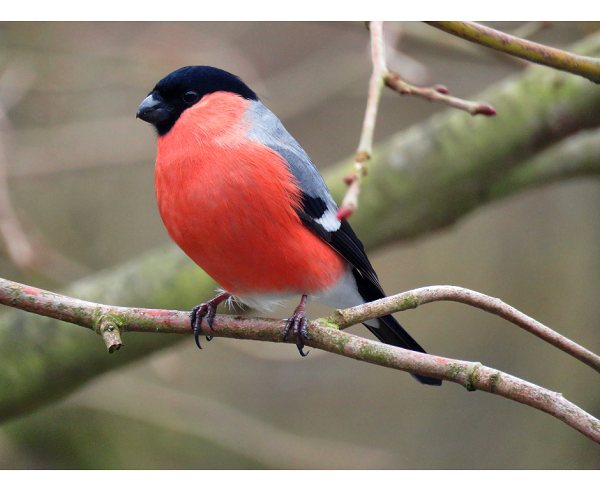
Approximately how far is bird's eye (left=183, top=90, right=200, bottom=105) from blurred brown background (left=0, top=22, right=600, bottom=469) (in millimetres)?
984

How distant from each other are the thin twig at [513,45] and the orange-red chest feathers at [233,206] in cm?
64

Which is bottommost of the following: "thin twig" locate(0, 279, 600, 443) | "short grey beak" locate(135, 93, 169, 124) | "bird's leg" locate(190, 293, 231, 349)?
"thin twig" locate(0, 279, 600, 443)

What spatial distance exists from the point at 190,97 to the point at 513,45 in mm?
994

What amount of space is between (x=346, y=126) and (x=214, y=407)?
1951 millimetres

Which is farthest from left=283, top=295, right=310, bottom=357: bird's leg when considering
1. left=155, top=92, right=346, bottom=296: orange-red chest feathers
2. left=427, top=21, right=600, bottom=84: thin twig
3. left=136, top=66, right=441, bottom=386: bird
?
left=427, top=21, right=600, bottom=84: thin twig

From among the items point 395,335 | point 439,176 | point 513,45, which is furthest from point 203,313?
point 439,176

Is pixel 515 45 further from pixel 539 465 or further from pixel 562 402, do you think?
pixel 539 465

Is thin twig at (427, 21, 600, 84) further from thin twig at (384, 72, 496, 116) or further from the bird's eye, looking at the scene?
the bird's eye

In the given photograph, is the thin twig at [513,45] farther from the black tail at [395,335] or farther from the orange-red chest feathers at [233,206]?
the black tail at [395,335]

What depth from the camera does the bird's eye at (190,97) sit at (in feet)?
6.08

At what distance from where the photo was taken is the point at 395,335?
2012 millimetres

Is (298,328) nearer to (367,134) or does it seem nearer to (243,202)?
(243,202)

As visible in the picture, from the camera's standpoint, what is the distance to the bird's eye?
1.85m

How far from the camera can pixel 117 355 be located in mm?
2625
